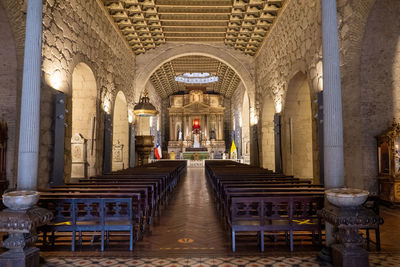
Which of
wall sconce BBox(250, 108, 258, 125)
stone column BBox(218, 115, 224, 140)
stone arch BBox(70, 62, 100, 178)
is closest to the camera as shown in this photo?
stone arch BBox(70, 62, 100, 178)

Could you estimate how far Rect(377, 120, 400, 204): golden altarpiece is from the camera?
530 cm

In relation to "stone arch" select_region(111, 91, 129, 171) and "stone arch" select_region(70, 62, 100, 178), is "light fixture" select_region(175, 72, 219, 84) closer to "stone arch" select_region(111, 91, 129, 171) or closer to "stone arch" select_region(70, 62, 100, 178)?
"stone arch" select_region(111, 91, 129, 171)

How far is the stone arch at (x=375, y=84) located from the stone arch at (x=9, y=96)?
6.32 metres

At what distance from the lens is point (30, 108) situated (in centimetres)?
340

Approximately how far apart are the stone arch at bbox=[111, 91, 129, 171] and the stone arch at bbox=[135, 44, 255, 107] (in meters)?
1.28

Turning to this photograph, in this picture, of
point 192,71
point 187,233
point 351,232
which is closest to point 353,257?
point 351,232

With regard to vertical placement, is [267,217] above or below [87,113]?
below

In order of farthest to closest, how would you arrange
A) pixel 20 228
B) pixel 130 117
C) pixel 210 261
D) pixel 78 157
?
pixel 130 117
pixel 78 157
pixel 210 261
pixel 20 228

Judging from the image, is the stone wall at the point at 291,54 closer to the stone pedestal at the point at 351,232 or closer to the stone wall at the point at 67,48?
the stone pedestal at the point at 351,232

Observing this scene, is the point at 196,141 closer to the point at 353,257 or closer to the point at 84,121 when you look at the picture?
the point at 84,121

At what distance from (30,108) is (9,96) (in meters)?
2.67

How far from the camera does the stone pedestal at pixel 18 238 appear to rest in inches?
113

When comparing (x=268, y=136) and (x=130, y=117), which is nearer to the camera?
(x=268, y=136)

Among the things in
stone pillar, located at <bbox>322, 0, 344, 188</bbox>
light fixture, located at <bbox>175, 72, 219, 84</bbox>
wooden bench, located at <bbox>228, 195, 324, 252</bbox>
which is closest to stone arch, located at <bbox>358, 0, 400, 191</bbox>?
wooden bench, located at <bbox>228, 195, 324, 252</bbox>
